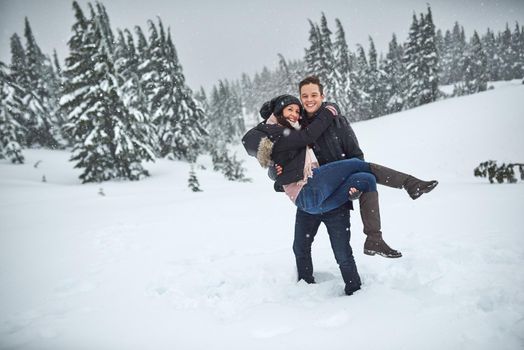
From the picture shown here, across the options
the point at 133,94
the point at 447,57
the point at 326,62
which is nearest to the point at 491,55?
the point at 447,57

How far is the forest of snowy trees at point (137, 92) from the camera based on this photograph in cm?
1872

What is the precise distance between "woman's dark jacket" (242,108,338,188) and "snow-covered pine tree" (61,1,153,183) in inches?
696

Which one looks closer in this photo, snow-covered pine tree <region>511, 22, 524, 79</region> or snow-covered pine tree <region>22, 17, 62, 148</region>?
snow-covered pine tree <region>22, 17, 62, 148</region>

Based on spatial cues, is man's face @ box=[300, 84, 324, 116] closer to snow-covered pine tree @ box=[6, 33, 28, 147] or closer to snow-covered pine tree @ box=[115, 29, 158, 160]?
snow-covered pine tree @ box=[115, 29, 158, 160]

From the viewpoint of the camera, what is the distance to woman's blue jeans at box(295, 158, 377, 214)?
301 cm

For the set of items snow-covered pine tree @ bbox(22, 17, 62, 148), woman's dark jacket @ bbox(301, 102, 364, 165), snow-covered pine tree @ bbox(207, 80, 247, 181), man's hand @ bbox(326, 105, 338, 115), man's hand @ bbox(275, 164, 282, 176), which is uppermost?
snow-covered pine tree @ bbox(22, 17, 62, 148)

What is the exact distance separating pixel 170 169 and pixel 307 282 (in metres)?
21.8

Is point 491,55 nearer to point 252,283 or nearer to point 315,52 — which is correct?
point 315,52

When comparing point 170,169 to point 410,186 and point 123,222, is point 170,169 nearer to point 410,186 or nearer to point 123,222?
point 123,222

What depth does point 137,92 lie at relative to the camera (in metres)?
30.4

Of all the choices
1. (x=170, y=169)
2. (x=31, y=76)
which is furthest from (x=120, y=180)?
(x=31, y=76)

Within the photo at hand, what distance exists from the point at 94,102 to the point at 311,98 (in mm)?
19275

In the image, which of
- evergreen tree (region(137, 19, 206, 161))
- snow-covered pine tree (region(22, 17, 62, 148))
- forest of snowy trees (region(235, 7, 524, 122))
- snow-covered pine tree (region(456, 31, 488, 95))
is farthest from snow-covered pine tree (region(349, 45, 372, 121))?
snow-covered pine tree (region(22, 17, 62, 148))

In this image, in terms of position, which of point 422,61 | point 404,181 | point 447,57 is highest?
point 422,61
